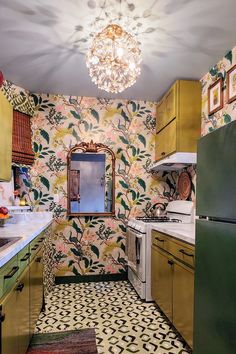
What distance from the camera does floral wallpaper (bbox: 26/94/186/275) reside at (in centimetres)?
368

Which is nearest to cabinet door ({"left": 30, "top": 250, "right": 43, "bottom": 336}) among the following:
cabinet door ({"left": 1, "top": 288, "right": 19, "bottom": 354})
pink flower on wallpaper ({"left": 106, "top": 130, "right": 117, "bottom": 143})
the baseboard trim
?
cabinet door ({"left": 1, "top": 288, "right": 19, "bottom": 354})

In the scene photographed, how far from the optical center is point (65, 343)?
2186 mm

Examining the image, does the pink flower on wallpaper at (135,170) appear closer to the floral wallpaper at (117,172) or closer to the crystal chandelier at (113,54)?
the floral wallpaper at (117,172)

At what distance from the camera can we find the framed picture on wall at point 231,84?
95.7 inches

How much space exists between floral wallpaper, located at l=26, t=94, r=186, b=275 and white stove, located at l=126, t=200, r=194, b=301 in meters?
0.36

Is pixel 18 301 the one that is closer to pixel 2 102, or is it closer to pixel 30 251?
pixel 30 251

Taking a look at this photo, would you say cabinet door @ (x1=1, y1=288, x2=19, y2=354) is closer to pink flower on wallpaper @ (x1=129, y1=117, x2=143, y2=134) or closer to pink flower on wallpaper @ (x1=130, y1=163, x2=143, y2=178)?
pink flower on wallpaper @ (x1=130, y1=163, x2=143, y2=178)

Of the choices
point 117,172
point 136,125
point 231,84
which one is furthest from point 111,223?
point 231,84

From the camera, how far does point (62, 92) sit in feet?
12.0

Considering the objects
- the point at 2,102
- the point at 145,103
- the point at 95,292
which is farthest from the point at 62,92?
the point at 95,292

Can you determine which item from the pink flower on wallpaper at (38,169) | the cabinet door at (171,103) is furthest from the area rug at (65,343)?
the cabinet door at (171,103)

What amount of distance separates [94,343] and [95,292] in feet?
3.69

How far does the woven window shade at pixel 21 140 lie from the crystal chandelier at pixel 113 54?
1691 millimetres

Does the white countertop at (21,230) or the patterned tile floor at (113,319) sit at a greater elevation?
the white countertop at (21,230)
